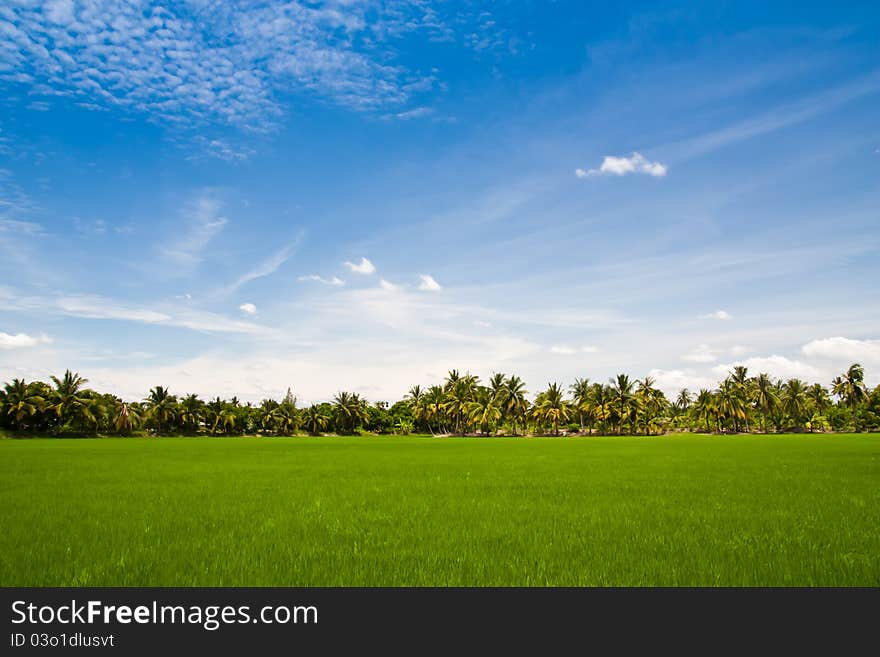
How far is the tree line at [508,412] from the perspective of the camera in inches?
Result: 3500

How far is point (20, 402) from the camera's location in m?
65.4

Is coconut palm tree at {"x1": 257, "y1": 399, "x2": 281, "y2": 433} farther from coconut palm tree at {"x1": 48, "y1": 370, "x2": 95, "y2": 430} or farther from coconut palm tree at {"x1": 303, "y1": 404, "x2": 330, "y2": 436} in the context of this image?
coconut palm tree at {"x1": 48, "y1": 370, "x2": 95, "y2": 430}

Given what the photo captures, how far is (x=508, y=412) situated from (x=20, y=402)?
253ft

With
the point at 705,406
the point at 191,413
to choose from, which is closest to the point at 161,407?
the point at 191,413

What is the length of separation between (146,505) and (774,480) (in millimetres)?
20114

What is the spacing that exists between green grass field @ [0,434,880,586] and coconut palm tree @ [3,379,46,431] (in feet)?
204

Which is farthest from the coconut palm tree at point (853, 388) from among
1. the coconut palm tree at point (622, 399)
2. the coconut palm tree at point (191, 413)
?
the coconut palm tree at point (191, 413)

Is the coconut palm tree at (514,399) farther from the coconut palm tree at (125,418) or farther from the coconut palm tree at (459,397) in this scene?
the coconut palm tree at (125,418)

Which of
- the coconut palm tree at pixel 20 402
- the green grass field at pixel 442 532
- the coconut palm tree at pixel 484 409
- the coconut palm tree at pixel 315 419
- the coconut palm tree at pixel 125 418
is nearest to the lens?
the green grass field at pixel 442 532

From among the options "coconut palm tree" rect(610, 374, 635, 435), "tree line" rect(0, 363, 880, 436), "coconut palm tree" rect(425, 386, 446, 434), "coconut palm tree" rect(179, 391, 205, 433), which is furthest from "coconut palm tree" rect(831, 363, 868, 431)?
"coconut palm tree" rect(179, 391, 205, 433)

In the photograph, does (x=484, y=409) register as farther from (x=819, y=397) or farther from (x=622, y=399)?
(x=819, y=397)

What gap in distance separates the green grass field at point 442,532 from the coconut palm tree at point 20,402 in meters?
62.1
